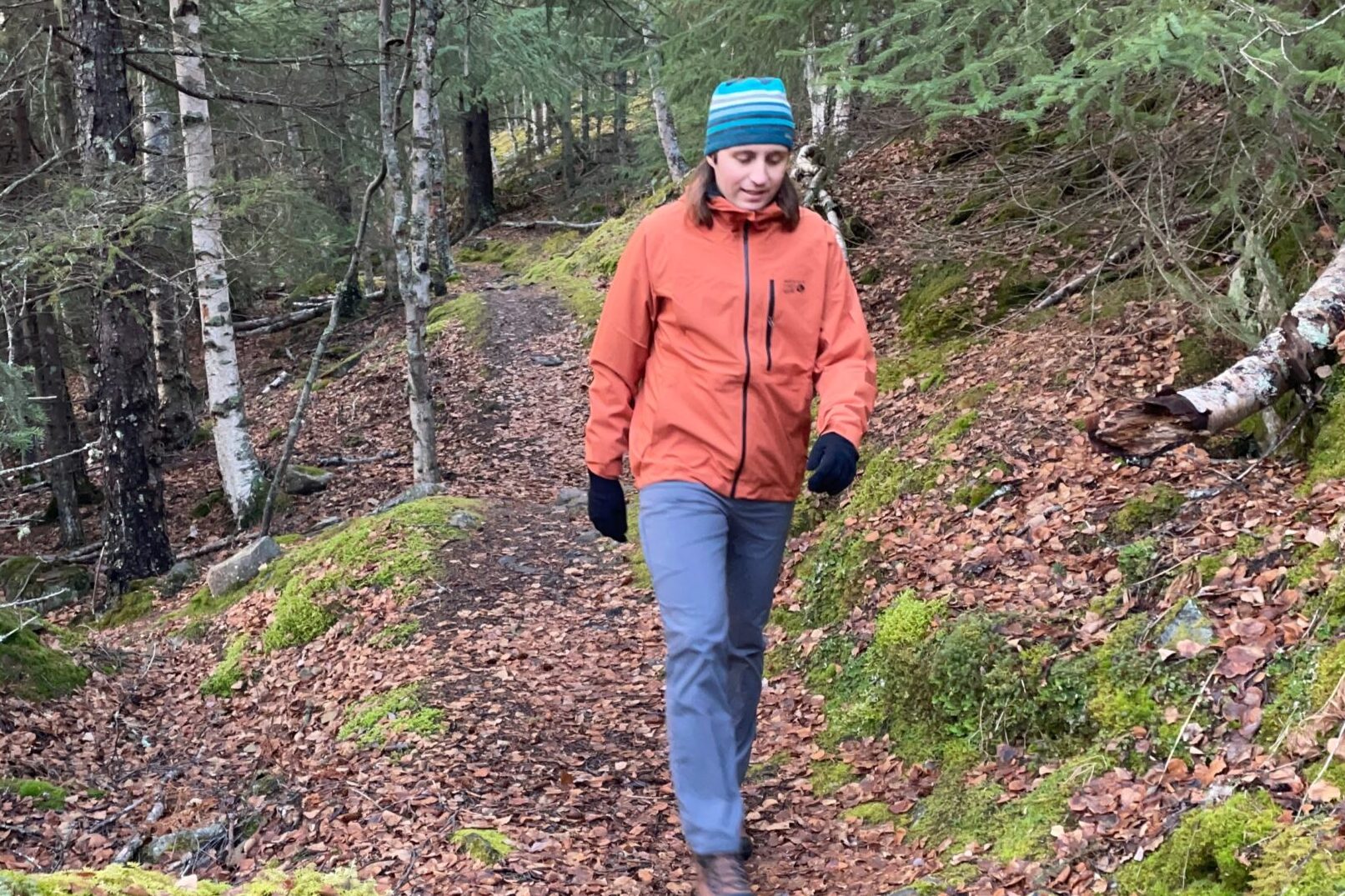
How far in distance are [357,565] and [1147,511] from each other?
5751 mm

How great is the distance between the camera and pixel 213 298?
11281 millimetres

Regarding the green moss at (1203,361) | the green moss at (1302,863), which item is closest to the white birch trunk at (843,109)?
the green moss at (1203,361)

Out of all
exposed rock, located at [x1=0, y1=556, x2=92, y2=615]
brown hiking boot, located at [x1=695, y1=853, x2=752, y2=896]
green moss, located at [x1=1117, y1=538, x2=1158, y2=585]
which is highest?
green moss, located at [x1=1117, y1=538, x2=1158, y2=585]

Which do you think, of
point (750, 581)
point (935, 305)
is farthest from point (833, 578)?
point (935, 305)

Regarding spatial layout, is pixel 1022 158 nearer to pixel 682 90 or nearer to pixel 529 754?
pixel 682 90

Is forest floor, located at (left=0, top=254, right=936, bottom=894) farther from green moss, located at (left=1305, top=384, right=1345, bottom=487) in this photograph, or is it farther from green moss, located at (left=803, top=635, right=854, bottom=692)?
green moss, located at (left=1305, top=384, right=1345, bottom=487)

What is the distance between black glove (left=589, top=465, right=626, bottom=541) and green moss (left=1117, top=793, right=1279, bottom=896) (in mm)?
1935

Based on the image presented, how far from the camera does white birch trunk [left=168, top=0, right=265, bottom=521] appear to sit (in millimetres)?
10836

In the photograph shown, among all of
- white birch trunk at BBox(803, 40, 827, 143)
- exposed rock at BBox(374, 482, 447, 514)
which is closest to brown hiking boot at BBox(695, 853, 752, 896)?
white birch trunk at BBox(803, 40, 827, 143)

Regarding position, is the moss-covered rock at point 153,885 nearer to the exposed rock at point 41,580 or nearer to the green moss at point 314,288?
the exposed rock at point 41,580

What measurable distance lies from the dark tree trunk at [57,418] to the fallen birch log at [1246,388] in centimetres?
1284

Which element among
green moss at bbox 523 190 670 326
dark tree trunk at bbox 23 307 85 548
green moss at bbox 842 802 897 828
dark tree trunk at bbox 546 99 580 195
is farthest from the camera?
dark tree trunk at bbox 546 99 580 195

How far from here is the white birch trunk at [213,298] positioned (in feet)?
35.6

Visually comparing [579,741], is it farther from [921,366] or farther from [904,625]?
[921,366]
